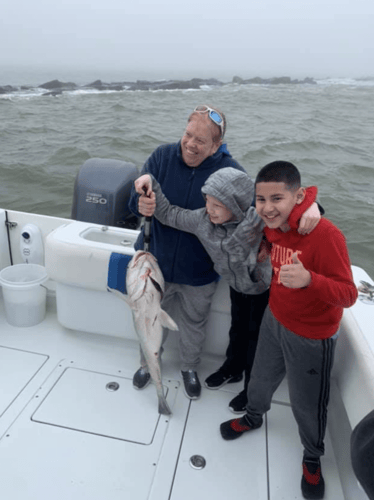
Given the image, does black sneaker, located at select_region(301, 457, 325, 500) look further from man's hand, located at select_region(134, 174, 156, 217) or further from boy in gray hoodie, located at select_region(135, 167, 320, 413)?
man's hand, located at select_region(134, 174, 156, 217)

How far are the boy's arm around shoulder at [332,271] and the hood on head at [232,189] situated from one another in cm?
44

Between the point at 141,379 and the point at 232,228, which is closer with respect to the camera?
the point at 232,228

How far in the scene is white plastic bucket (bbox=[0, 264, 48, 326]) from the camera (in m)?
2.81

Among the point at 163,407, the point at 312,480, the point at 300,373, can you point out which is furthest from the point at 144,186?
the point at 312,480

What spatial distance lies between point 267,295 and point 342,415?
2.61ft

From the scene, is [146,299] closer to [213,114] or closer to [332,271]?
[332,271]

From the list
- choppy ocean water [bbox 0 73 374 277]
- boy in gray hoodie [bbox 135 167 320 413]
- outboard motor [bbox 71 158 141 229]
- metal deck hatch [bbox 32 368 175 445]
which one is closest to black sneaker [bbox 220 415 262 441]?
boy in gray hoodie [bbox 135 167 320 413]

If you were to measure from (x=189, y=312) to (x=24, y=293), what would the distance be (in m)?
1.30

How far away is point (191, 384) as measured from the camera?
2.41 metres

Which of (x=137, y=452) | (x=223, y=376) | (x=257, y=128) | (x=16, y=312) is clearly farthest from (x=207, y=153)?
(x=257, y=128)

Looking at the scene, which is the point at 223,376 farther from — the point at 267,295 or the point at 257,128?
the point at 257,128

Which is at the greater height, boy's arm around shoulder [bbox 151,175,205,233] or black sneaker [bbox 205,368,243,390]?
boy's arm around shoulder [bbox 151,175,205,233]

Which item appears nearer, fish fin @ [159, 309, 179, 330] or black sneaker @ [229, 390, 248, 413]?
fish fin @ [159, 309, 179, 330]

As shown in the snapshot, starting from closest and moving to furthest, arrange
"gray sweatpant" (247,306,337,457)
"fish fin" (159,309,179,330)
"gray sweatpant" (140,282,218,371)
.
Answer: "gray sweatpant" (247,306,337,457) < "fish fin" (159,309,179,330) < "gray sweatpant" (140,282,218,371)
